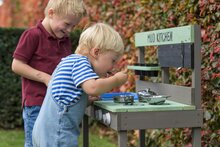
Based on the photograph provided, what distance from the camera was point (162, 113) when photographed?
303cm

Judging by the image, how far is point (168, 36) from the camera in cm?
355

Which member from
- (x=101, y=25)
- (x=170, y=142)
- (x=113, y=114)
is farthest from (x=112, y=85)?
(x=170, y=142)

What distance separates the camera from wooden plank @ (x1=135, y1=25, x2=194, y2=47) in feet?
10.3

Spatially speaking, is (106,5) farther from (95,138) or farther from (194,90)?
(194,90)

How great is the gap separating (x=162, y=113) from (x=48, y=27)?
1.07 meters

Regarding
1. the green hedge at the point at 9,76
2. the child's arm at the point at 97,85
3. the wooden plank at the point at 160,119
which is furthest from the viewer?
the green hedge at the point at 9,76

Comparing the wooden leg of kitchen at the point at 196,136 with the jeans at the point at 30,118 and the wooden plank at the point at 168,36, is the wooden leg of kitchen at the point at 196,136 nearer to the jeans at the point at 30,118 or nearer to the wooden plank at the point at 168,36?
the wooden plank at the point at 168,36

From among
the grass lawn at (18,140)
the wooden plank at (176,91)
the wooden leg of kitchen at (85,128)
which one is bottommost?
the grass lawn at (18,140)

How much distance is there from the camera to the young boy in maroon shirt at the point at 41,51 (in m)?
3.44

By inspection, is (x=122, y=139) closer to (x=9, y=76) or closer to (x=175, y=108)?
(x=175, y=108)

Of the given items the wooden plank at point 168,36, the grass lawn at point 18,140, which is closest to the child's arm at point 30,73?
the wooden plank at point 168,36

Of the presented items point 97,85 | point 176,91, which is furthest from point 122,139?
point 176,91

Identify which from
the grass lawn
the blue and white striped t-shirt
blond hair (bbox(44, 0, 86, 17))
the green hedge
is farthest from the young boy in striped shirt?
the green hedge

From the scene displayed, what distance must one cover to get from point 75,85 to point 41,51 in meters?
0.68
